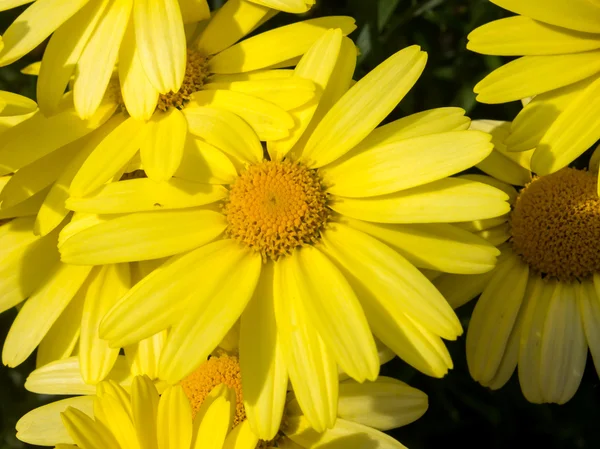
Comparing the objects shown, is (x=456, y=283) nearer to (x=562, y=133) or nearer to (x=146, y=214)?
(x=562, y=133)

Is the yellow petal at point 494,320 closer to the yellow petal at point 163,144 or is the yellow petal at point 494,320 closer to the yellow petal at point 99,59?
the yellow petal at point 163,144

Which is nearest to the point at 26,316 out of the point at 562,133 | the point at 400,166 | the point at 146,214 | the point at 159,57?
the point at 146,214

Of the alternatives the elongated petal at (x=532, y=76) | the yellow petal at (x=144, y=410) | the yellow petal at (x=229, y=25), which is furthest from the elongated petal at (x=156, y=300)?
the elongated petal at (x=532, y=76)

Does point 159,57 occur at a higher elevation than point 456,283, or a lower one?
higher

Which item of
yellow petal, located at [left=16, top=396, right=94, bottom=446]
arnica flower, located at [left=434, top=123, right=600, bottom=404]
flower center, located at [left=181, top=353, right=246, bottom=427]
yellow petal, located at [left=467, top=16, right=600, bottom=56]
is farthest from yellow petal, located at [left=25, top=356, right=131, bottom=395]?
yellow petal, located at [left=467, top=16, right=600, bottom=56]

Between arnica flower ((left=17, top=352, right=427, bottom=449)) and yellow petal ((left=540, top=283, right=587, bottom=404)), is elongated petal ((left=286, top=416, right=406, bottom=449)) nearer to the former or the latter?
arnica flower ((left=17, top=352, right=427, bottom=449))

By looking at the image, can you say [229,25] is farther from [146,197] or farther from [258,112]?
[146,197]
